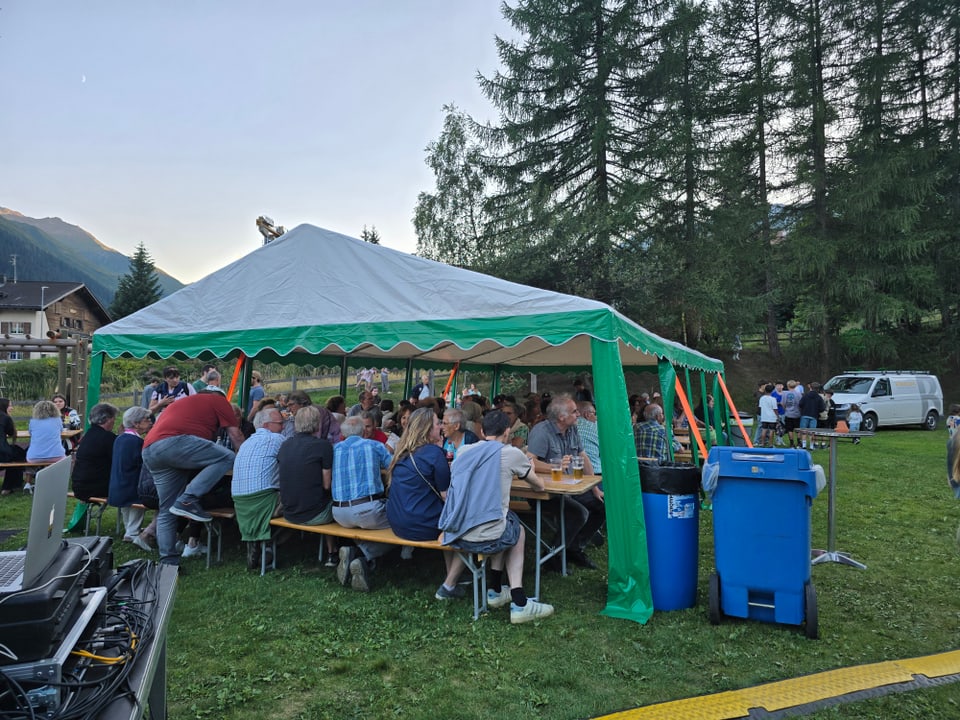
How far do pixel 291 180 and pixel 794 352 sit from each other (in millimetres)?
19943

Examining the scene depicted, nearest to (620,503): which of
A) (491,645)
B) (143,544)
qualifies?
(491,645)

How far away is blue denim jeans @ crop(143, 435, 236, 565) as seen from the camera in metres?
5.02

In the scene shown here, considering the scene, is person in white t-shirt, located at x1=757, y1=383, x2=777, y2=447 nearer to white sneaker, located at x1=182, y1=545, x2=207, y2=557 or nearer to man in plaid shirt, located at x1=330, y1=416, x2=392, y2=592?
man in plaid shirt, located at x1=330, y1=416, x2=392, y2=592

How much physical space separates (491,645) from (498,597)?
0.62 metres

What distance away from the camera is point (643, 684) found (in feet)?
10.5

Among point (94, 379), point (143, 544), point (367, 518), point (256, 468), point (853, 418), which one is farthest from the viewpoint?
point (853, 418)

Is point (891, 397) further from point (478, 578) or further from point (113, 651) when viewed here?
point (113, 651)

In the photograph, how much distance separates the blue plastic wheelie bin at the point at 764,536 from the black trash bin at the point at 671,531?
27 cm

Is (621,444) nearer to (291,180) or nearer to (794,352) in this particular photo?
(291,180)

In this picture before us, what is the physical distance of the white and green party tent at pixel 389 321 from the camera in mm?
4176

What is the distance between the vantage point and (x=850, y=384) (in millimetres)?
17484

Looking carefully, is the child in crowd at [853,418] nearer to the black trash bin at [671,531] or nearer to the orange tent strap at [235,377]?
the black trash bin at [671,531]

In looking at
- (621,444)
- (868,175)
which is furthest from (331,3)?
(868,175)

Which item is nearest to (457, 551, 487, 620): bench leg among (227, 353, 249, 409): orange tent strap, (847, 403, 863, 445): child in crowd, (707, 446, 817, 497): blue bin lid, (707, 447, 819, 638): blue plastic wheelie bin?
(707, 447, 819, 638): blue plastic wheelie bin
